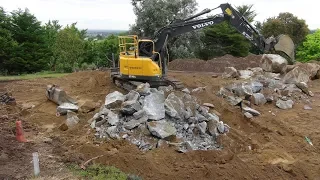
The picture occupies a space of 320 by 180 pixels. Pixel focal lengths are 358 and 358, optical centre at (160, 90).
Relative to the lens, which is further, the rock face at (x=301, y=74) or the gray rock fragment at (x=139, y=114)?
the rock face at (x=301, y=74)

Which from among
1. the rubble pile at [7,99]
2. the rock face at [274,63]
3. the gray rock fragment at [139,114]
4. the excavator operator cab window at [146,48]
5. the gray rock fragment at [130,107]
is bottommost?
the rubble pile at [7,99]

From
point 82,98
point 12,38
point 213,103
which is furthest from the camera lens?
point 12,38

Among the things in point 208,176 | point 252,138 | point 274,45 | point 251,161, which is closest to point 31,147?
point 208,176

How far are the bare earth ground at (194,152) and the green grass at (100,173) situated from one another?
0.24 m

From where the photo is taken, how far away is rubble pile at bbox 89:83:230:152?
9266mm

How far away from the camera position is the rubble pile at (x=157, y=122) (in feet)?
30.4

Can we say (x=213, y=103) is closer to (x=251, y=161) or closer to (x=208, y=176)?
(x=251, y=161)

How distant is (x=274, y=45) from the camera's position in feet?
40.3

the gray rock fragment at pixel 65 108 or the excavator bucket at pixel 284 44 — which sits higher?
the excavator bucket at pixel 284 44

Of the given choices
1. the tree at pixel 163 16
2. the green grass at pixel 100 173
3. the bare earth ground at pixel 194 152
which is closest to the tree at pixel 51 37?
the tree at pixel 163 16

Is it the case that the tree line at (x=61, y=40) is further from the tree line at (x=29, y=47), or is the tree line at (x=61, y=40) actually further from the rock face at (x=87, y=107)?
the rock face at (x=87, y=107)

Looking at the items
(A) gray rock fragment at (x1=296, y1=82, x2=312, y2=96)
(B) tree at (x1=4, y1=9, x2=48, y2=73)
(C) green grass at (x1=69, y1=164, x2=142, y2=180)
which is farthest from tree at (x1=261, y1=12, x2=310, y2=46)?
(C) green grass at (x1=69, y1=164, x2=142, y2=180)

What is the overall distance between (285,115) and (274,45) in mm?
2483

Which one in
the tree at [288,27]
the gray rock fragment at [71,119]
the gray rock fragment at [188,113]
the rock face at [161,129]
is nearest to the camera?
the rock face at [161,129]
